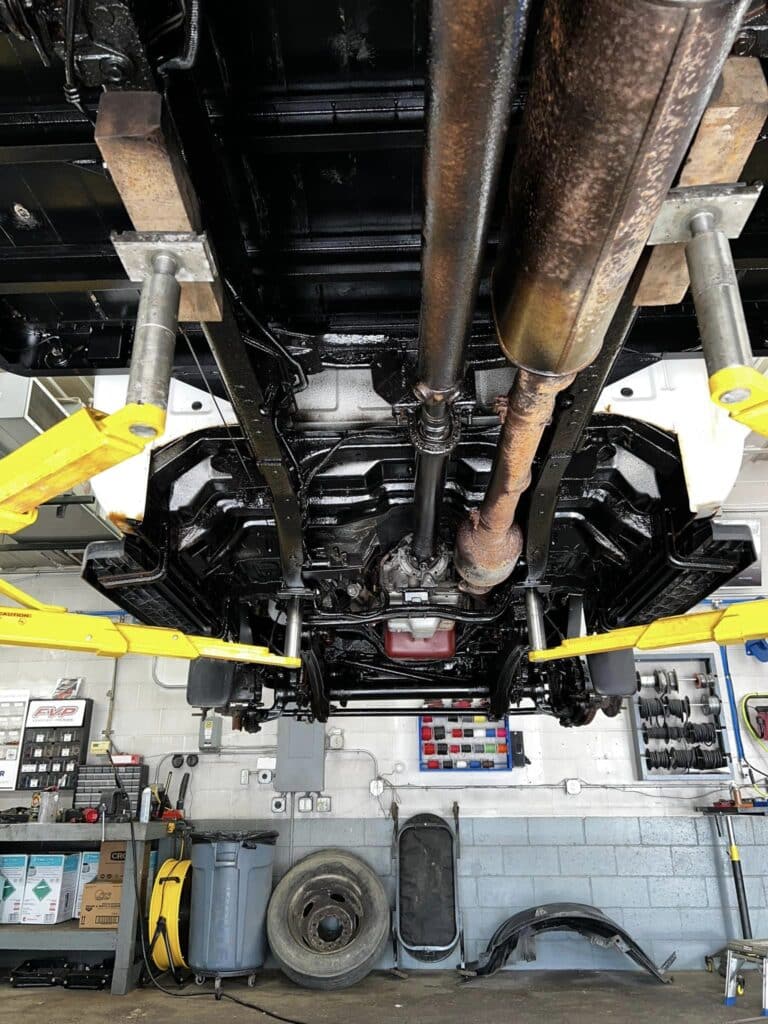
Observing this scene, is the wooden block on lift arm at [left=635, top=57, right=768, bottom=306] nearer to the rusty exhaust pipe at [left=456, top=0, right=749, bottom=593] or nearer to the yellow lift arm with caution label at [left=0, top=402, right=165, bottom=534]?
the rusty exhaust pipe at [left=456, top=0, right=749, bottom=593]

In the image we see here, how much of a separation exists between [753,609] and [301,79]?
1.92m

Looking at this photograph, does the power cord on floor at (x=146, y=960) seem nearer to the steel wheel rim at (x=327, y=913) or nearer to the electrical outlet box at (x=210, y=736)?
the steel wheel rim at (x=327, y=913)

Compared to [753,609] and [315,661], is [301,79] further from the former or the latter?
[315,661]

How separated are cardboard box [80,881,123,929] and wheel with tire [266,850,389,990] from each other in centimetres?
119

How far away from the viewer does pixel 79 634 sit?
7.04 ft

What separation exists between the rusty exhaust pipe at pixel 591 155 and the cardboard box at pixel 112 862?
19.2 feet

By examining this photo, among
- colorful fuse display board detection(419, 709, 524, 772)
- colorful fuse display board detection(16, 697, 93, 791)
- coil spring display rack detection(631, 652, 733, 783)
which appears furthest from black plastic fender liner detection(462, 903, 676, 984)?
colorful fuse display board detection(16, 697, 93, 791)

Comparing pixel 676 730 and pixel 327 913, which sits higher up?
pixel 676 730

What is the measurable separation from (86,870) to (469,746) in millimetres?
3650

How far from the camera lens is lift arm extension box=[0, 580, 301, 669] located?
2.04 m

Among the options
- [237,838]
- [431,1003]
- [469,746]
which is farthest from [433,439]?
[469,746]

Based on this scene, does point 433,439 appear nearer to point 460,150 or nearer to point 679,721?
point 460,150

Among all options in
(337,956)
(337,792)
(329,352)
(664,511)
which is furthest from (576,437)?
(337,792)

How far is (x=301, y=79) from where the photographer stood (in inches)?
56.1
